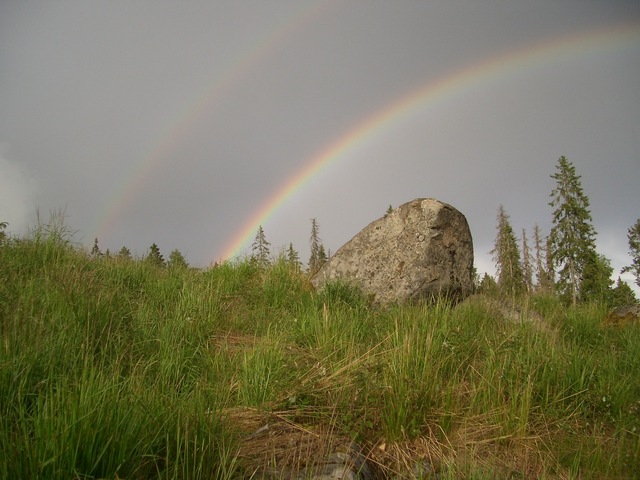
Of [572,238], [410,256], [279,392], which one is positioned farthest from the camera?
[572,238]

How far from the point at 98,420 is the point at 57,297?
2.77 m

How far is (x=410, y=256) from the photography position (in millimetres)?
7637

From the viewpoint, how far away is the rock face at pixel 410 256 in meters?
7.44

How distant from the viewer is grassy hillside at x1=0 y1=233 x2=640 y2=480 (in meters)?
2.14

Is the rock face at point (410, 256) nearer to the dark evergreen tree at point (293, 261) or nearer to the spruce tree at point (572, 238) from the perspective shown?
the dark evergreen tree at point (293, 261)

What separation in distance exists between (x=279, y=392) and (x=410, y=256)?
4.87 meters

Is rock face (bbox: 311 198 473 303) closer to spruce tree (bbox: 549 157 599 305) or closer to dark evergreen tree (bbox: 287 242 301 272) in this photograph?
dark evergreen tree (bbox: 287 242 301 272)

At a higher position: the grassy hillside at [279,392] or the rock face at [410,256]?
the rock face at [410,256]

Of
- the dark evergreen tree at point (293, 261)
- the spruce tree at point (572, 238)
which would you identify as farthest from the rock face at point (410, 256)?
the spruce tree at point (572, 238)

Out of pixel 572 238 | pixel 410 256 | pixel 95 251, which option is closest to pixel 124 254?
pixel 95 251

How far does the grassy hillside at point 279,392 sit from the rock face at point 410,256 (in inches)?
70.0

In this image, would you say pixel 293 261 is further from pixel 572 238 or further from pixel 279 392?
pixel 572 238

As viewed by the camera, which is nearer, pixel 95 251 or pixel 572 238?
pixel 95 251

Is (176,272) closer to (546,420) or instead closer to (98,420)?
→ (98,420)
